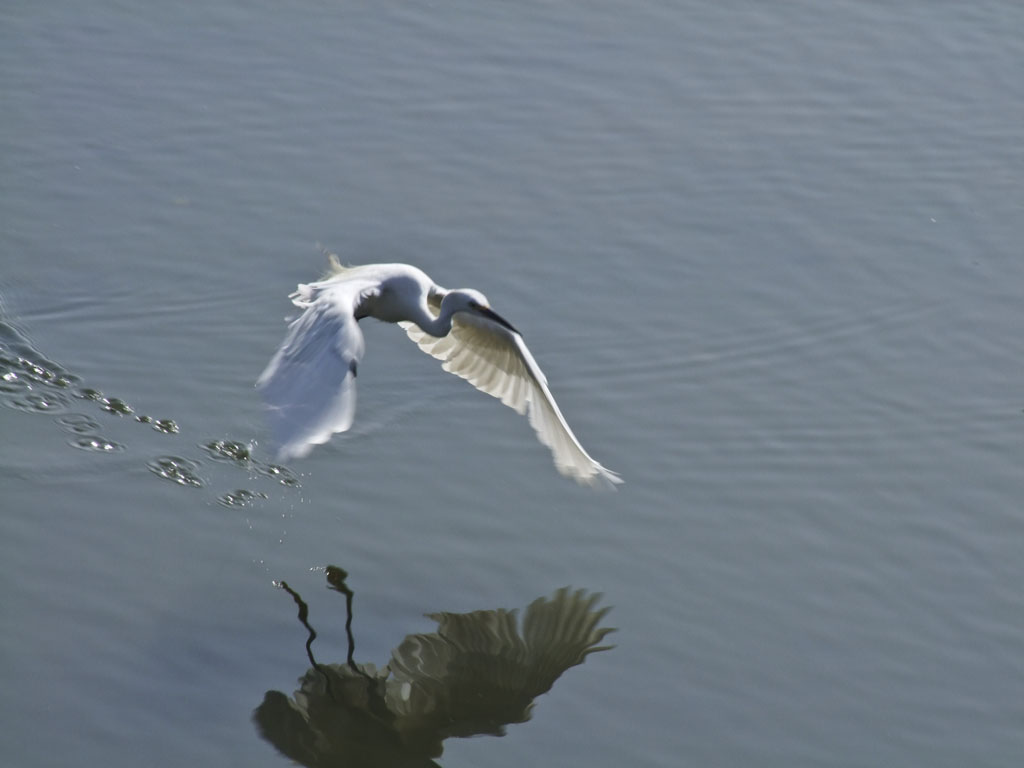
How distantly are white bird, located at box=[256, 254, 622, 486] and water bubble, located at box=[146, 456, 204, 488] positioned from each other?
788 mm

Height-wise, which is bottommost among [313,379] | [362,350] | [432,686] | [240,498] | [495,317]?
[432,686]

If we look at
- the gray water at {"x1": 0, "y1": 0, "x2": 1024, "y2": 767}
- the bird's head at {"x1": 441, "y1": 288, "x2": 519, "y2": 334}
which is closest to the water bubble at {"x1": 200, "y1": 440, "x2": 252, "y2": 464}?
the gray water at {"x1": 0, "y1": 0, "x2": 1024, "y2": 767}

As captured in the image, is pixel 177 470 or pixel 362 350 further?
pixel 177 470

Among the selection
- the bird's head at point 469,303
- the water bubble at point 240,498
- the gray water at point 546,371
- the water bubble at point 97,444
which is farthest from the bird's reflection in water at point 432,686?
the bird's head at point 469,303

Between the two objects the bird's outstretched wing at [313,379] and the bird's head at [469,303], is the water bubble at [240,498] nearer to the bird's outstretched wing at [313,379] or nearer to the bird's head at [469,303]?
the bird's outstretched wing at [313,379]

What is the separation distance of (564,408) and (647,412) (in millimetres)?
374

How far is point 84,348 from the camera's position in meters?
6.73

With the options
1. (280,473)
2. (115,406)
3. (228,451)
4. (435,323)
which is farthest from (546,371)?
(115,406)

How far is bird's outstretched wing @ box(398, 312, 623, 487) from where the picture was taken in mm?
6082

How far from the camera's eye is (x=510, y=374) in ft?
21.9

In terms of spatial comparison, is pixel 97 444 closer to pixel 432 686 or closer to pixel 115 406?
pixel 115 406

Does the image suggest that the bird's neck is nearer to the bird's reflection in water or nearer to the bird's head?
the bird's head

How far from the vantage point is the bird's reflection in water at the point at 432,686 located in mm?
5031

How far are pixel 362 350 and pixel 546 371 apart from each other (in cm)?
197
